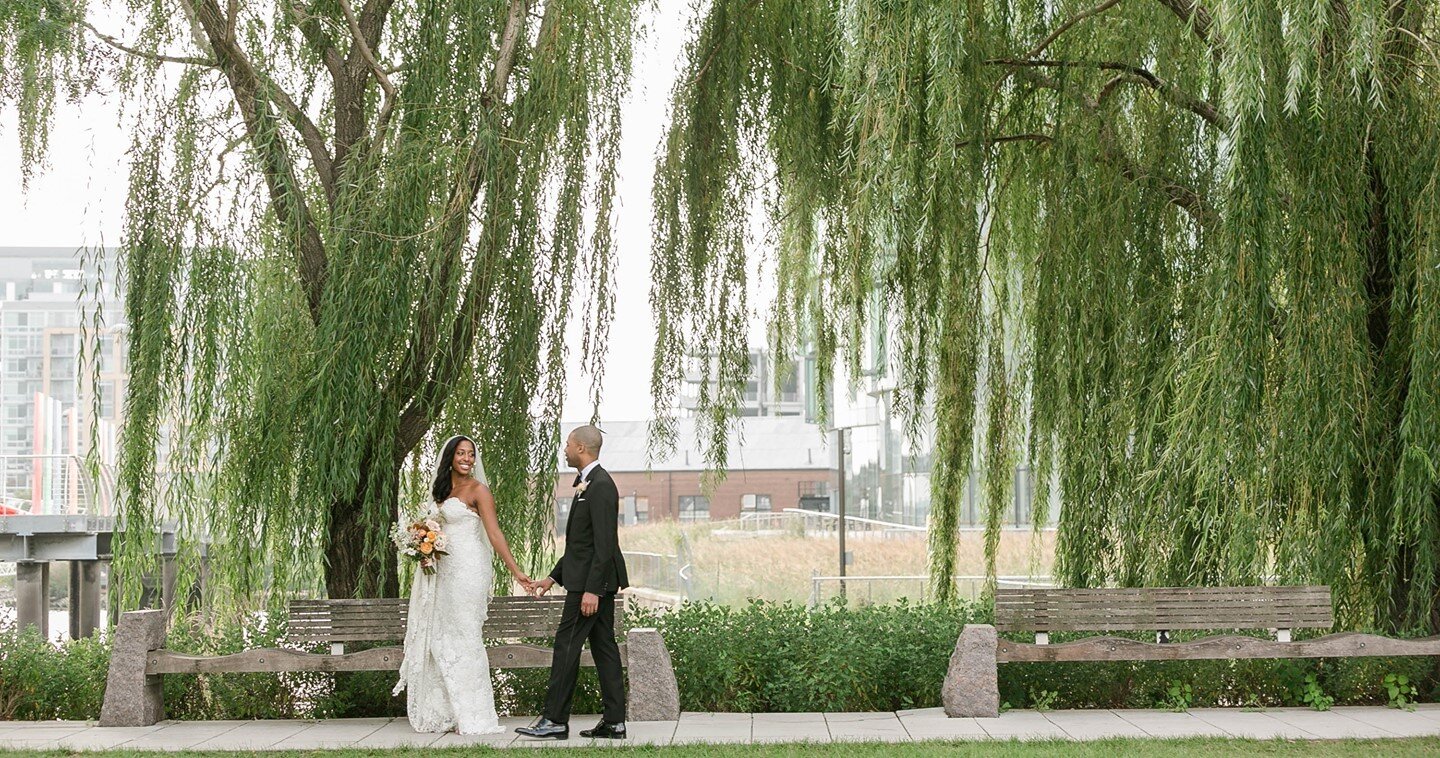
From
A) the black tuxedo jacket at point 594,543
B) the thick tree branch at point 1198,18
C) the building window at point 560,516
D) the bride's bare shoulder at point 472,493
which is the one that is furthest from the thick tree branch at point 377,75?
the building window at point 560,516

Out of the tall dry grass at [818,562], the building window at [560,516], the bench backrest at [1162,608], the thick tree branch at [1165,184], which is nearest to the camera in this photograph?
the bench backrest at [1162,608]

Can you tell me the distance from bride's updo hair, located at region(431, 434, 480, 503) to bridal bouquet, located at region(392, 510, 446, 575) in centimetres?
16

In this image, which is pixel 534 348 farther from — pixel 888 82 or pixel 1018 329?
pixel 1018 329

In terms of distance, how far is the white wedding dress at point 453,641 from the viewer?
7469mm

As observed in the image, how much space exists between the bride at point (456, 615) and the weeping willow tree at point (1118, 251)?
6.29 ft

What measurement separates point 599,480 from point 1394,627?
4914 mm

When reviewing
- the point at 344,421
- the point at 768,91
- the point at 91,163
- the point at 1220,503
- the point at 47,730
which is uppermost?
the point at 768,91

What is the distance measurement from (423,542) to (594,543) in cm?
100

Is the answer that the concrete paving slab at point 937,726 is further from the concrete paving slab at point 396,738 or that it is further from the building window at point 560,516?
the building window at point 560,516

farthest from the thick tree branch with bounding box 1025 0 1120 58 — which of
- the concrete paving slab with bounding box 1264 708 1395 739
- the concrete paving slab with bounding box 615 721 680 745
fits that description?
the concrete paving slab with bounding box 615 721 680 745

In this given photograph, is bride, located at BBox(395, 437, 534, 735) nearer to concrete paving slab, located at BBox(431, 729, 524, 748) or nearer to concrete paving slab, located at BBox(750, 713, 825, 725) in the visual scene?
concrete paving slab, located at BBox(431, 729, 524, 748)

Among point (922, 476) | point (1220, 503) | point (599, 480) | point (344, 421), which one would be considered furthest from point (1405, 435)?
point (922, 476)

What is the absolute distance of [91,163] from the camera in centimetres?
830

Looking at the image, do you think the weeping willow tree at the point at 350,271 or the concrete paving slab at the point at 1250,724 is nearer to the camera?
the concrete paving slab at the point at 1250,724
